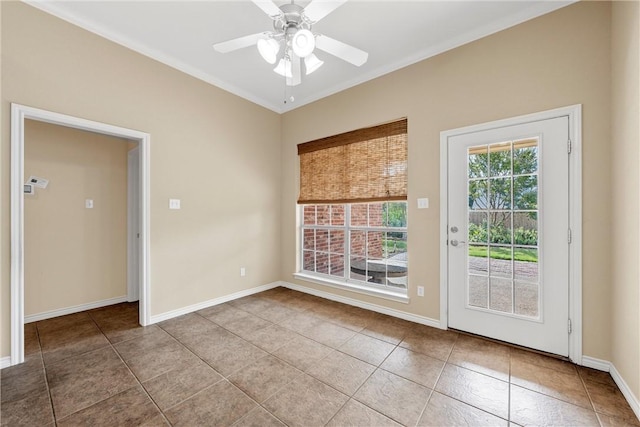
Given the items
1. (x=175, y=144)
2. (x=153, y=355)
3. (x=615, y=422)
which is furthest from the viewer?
(x=175, y=144)

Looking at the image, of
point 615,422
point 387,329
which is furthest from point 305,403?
point 615,422

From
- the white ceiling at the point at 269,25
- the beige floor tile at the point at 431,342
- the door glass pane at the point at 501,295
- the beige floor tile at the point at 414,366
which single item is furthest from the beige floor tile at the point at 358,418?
the white ceiling at the point at 269,25

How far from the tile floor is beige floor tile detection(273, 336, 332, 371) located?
0.04 ft

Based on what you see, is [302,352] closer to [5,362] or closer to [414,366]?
[414,366]

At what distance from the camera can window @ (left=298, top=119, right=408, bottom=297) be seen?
3062 mm

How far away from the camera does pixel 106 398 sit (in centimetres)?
167

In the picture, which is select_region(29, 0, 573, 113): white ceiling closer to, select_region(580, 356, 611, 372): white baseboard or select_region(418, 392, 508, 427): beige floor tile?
select_region(580, 356, 611, 372): white baseboard

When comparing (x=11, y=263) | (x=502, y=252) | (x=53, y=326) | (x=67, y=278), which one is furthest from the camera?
(x=67, y=278)

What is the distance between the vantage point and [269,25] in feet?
7.82

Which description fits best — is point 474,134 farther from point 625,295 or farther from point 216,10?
point 216,10

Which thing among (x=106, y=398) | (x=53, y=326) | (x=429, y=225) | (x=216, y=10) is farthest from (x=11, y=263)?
(x=429, y=225)

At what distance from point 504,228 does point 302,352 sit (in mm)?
2099

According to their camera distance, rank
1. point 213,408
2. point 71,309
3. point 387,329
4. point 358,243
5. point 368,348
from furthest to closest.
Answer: point 358,243 < point 71,309 < point 387,329 < point 368,348 < point 213,408

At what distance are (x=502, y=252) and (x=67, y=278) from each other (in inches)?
186
